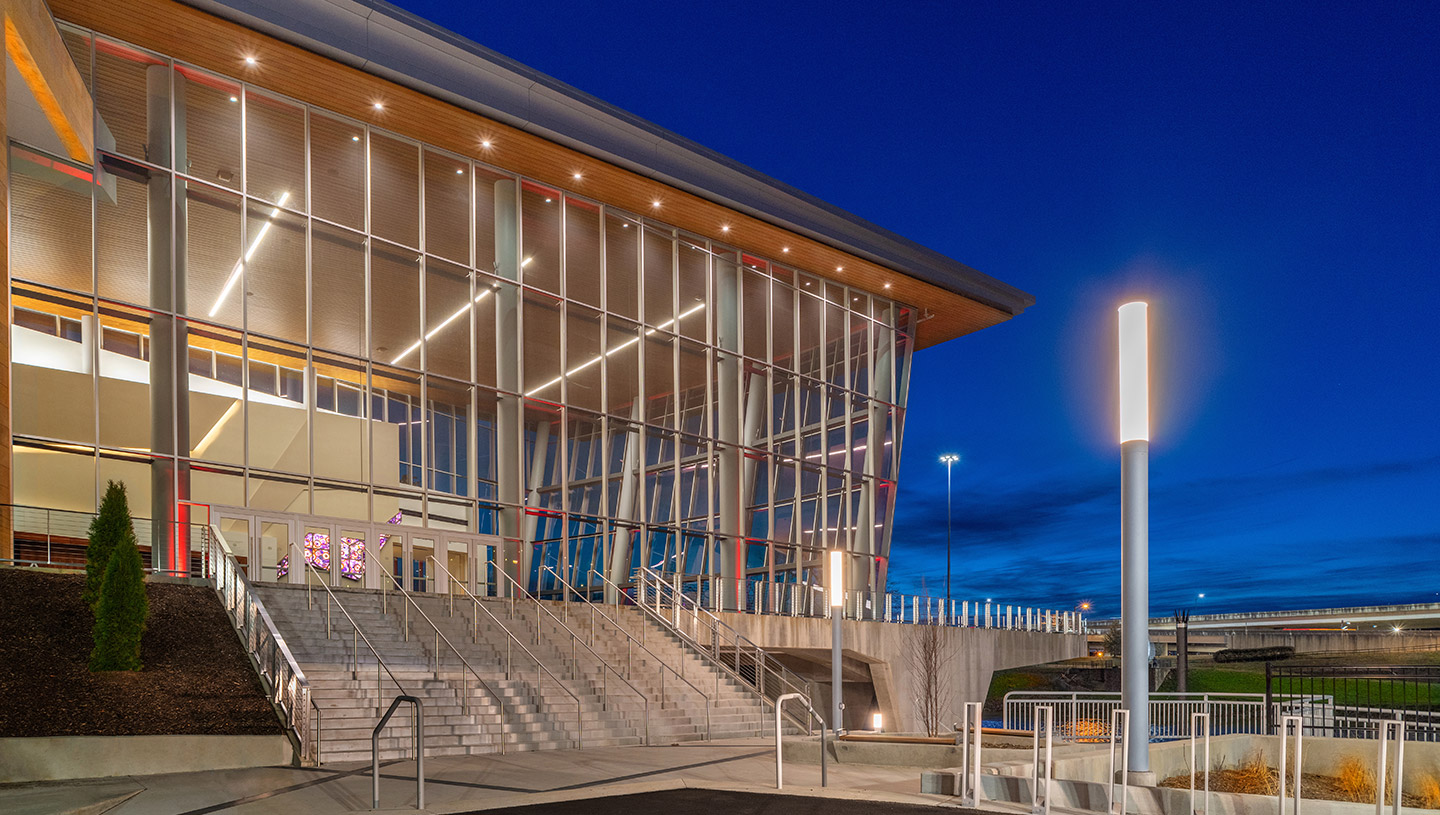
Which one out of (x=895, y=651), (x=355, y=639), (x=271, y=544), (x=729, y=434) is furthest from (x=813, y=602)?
(x=355, y=639)

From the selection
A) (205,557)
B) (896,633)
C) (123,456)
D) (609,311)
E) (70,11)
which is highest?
(70,11)

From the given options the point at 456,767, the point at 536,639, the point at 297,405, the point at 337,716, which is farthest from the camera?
the point at 297,405

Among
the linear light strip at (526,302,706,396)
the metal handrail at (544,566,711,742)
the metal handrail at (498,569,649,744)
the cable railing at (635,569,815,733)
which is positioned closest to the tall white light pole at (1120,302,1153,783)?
the metal handrail at (498,569,649,744)

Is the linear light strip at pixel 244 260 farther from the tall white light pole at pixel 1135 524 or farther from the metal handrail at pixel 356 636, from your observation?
the tall white light pole at pixel 1135 524

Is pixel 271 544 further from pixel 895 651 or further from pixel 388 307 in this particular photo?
pixel 895 651

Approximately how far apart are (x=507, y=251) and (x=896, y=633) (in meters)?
16.0

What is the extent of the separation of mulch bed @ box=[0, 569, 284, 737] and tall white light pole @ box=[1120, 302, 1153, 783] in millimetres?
10593

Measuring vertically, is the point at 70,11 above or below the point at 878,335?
above

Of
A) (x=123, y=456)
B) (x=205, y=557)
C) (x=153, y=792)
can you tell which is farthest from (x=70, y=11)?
(x=153, y=792)

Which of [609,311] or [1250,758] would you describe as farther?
[609,311]

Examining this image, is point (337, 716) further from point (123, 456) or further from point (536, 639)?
point (123, 456)

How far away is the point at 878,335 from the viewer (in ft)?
139

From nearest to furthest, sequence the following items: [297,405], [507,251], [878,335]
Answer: [297,405]
[507,251]
[878,335]

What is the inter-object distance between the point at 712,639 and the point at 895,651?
8.36 m
